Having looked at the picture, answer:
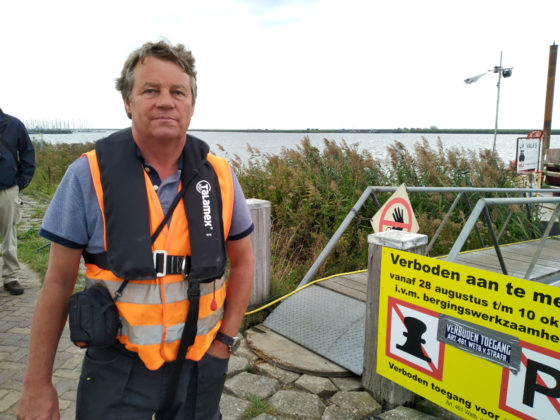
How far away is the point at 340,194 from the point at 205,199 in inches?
219

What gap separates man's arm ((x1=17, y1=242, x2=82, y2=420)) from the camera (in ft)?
4.85

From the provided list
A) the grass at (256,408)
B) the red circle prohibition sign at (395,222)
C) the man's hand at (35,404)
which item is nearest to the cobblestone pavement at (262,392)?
the grass at (256,408)

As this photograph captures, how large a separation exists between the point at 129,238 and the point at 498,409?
2.18 meters

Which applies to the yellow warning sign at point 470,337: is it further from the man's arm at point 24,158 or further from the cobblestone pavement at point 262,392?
the man's arm at point 24,158

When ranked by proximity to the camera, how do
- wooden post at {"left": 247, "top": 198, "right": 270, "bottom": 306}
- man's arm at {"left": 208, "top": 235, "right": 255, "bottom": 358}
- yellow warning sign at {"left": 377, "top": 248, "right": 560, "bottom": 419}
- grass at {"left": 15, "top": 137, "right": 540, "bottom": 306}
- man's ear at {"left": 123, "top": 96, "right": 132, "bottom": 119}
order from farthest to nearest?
grass at {"left": 15, "top": 137, "right": 540, "bottom": 306} < wooden post at {"left": 247, "top": 198, "right": 270, "bottom": 306} < yellow warning sign at {"left": 377, "top": 248, "right": 560, "bottom": 419} < man's arm at {"left": 208, "top": 235, "right": 255, "bottom": 358} < man's ear at {"left": 123, "top": 96, "right": 132, "bottom": 119}

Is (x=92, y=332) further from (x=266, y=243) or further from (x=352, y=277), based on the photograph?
(x=352, y=277)

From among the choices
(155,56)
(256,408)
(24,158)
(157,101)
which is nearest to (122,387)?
(157,101)

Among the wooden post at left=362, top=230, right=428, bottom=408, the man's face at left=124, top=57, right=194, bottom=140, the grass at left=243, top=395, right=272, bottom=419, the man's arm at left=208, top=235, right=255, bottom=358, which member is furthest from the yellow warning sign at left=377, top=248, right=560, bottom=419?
the man's face at left=124, top=57, right=194, bottom=140

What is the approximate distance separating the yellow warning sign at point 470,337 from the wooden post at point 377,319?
0.30ft

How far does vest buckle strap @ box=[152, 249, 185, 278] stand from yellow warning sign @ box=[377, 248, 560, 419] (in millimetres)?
1617

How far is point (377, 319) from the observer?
299 cm

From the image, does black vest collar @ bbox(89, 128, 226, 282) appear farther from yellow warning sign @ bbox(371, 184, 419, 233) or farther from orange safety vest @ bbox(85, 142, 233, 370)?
yellow warning sign @ bbox(371, 184, 419, 233)

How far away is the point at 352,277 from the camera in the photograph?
4938 mm

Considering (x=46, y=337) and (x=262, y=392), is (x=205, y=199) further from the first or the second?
(x=262, y=392)
